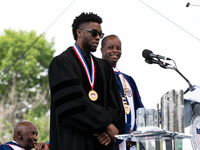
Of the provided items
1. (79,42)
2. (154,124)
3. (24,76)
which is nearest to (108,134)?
(154,124)

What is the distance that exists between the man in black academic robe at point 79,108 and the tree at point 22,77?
1434cm

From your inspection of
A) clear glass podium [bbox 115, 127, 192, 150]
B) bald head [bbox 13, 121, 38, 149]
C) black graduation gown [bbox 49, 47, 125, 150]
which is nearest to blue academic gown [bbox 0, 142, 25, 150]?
bald head [bbox 13, 121, 38, 149]

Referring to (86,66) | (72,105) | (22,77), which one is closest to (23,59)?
(22,77)

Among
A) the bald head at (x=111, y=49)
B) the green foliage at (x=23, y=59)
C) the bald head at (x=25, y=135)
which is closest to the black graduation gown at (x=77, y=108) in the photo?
the bald head at (x=111, y=49)

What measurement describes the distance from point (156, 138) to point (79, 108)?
0.88m

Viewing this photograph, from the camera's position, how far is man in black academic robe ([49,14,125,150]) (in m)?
2.77

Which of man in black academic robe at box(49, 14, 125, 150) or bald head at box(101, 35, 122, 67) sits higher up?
bald head at box(101, 35, 122, 67)

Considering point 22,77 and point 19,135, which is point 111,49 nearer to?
point 19,135

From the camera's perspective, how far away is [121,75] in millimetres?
4195

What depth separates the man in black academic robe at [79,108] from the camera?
2.77 metres

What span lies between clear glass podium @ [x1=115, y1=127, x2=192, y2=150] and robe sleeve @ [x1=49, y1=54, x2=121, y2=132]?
0.67m

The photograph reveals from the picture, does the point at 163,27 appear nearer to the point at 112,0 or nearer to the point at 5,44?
the point at 112,0

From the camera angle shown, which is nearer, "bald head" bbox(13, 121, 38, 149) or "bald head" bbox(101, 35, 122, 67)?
"bald head" bbox(101, 35, 122, 67)

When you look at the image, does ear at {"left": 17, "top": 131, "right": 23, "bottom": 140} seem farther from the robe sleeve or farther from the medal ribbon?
the medal ribbon
